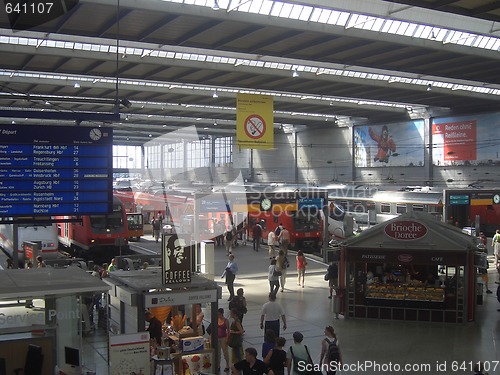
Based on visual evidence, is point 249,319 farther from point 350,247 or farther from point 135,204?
point 135,204

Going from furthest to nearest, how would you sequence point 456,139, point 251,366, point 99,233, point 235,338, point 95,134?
point 456,139
point 99,233
point 235,338
point 95,134
point 251,366

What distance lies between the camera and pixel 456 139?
41.5m

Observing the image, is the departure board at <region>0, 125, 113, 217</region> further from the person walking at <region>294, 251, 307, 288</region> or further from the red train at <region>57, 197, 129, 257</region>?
the red train at <region>57, 197, 129, 257</region>

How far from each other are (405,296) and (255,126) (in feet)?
36.4

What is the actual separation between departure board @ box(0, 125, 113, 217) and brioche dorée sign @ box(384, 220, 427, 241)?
319 inches

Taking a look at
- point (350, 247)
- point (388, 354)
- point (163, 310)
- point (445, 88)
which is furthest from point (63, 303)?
point (445, 88)

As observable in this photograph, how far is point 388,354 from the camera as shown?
Answer: 12.1 m

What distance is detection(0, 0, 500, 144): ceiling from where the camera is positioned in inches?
700

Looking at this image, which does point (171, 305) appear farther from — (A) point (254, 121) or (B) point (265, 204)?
(B) point (265, 204)

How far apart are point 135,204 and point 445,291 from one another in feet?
111

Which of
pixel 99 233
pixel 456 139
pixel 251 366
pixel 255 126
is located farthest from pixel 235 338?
pixel 456 139

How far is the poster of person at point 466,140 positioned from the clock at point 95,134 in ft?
111

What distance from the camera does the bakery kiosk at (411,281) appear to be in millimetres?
14742

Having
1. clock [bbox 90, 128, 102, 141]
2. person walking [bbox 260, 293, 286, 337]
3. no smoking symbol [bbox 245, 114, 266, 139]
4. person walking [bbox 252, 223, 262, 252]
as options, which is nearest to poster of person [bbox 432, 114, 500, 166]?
person walking [bbox 252, 223, 262, 252]
